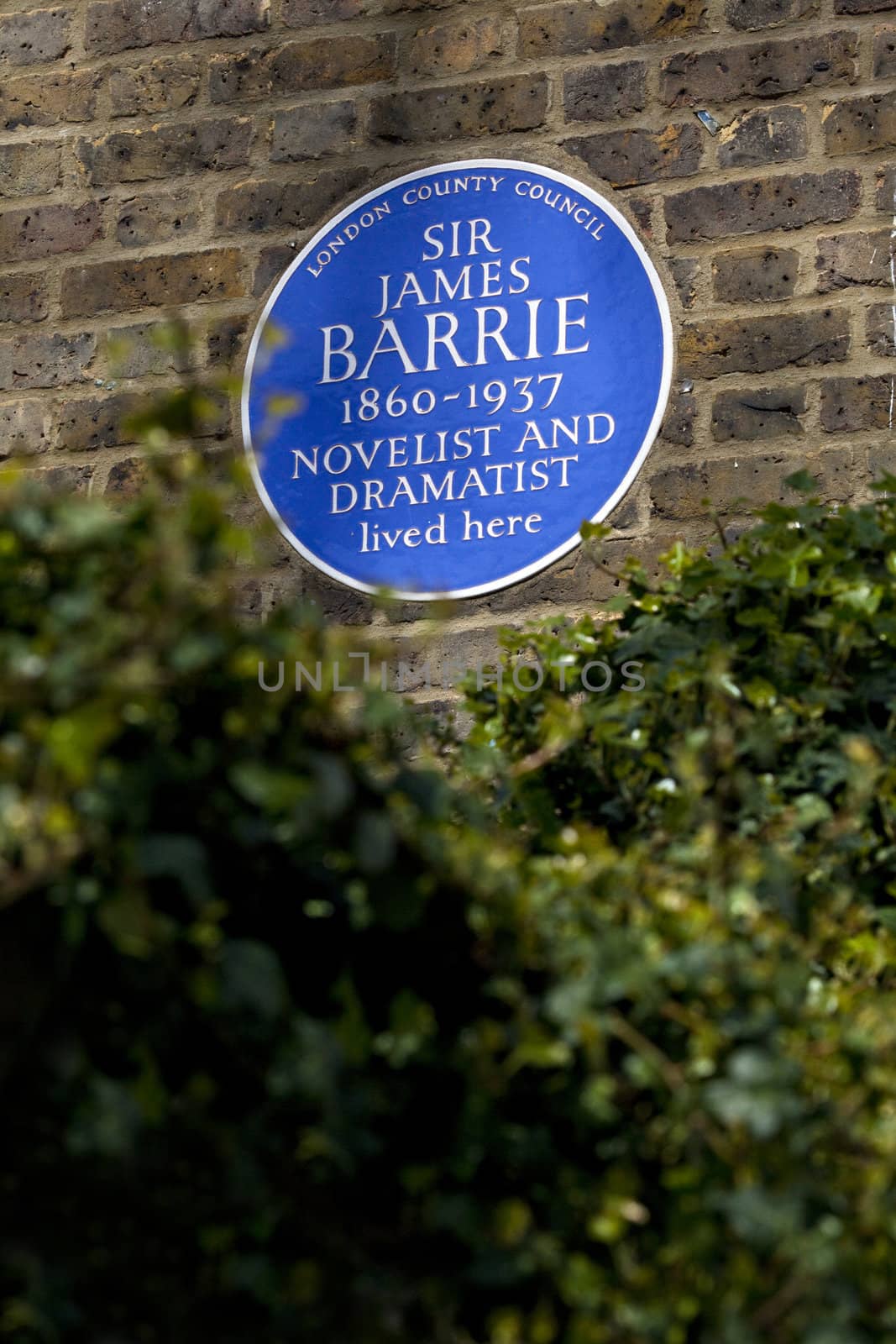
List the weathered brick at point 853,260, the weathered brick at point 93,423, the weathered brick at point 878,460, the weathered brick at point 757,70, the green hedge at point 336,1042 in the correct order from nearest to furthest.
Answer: the green hedge at point 336,1042, the weathered brick at point 878,460, the weathered brick at point 853,260, the weathered brick at point 757,70, the weathered brick at point 93,423

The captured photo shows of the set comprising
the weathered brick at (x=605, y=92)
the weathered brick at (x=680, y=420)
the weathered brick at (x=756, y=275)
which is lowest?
the weathered brick at (x=680, y=420)

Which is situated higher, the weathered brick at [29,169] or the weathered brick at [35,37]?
the weathered brick at [35,37]

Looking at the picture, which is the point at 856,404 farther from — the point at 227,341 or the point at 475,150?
the point at 227,341

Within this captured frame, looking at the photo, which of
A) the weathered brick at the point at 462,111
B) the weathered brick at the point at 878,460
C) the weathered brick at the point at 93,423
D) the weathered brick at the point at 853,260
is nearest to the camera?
the weathered brick at the point at 878,460

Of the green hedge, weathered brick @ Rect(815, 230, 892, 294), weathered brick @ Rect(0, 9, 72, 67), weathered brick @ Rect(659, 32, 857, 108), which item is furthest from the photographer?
weathered brick @ Rect(0, 9, 72, 67)

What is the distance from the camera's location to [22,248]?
3.83 m

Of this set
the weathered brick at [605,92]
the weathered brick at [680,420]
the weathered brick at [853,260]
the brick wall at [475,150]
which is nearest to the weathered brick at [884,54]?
the brick wall at [475,150]

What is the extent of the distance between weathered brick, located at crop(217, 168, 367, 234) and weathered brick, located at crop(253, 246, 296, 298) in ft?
0.18

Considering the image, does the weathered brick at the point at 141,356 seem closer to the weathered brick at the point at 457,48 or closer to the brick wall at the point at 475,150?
the brick wall at the point at 475,150

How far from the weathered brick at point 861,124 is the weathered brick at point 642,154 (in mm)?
251

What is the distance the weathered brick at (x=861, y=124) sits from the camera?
132 inches

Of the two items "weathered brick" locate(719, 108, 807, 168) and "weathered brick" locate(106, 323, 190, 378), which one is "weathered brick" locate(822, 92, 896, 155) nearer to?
"weathered brick" locate(719, 108, 807, 168)

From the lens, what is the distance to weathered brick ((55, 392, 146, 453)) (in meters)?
3.66

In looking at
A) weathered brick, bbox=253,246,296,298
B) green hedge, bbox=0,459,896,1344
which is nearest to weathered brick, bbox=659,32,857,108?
weathered brick, bbox=253,246,296,298
